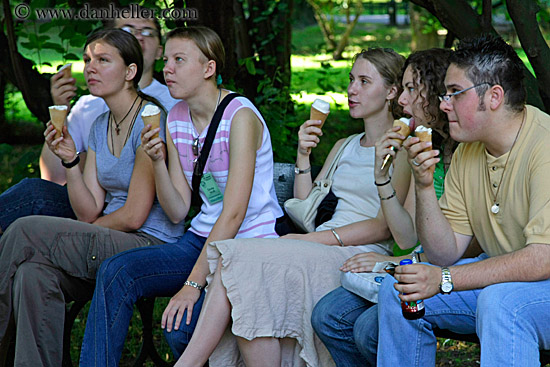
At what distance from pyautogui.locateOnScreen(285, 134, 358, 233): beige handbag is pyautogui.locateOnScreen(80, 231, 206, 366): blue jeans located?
0.57 meters

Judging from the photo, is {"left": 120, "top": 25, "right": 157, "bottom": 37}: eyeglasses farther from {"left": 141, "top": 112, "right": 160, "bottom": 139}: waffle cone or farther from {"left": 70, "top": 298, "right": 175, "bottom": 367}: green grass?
{"left": 70, "top": 298, "right": 175, "bottom": 367}: green grass

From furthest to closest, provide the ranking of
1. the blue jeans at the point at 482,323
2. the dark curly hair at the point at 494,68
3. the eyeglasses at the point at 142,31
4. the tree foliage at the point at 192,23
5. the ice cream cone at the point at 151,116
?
the tree foliage at the point at 192,23
the eyeglasses at the point at 142,31
the ice cream cone at the point at 151,116
the dark curly hair at the point at 494,68
the blue jeans at the point at 482,323

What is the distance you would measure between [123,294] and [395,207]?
3.93 ft

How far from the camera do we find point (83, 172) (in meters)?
3.71

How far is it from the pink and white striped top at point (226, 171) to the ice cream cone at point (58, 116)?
501 millimetres

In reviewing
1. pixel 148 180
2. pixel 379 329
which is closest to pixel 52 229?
pixel 148 180

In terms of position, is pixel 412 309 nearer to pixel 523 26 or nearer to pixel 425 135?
pixel 425 135

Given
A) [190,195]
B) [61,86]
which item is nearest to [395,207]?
[190,195]

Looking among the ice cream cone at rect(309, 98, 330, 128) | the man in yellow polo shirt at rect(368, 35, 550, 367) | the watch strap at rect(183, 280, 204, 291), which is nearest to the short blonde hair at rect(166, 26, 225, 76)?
the ice cream cone at rect(309, 98, 330, 128)

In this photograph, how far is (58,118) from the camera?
11.2 feet

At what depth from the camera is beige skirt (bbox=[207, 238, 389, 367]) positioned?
2820mm

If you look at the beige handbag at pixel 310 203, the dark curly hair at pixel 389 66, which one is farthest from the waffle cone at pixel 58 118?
the dark curly hair at pixel 389 66

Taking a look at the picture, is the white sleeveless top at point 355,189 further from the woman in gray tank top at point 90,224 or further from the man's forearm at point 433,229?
the woman in gray tank top at point 90,224

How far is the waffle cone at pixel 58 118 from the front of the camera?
11.1 feet
